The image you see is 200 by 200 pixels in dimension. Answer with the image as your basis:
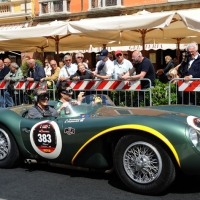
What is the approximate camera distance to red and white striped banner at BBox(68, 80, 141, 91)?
7.73 metres

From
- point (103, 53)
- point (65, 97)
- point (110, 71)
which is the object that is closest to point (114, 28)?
point (103, 53)

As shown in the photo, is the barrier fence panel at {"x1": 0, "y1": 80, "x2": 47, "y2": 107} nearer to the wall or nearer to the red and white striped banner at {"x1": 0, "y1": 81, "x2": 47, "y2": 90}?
the red and white striped banner at {"x1": 0, "y1": 81, "x2": 47, "y2": 90}

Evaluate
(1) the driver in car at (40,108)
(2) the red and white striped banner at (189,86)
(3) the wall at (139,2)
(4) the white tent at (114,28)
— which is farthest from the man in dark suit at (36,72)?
(3) the wall at (139,2)

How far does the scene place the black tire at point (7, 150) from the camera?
5371 mm

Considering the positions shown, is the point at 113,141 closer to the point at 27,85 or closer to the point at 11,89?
the point at 27,85

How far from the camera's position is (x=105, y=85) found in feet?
26.5

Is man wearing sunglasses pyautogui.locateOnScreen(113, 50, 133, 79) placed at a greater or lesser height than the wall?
lesser

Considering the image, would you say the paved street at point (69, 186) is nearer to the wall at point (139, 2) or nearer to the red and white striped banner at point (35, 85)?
the red and white striped banner at point (35, 85)

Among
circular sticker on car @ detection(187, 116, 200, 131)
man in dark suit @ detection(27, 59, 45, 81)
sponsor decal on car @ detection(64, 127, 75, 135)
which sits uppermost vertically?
man in dark suit @ detection(27, 59, 45, 81)

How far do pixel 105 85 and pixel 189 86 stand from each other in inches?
70.3

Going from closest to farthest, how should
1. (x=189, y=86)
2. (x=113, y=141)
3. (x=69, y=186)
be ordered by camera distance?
(x=113, y=141)
(x=69, y=186)
(x=189, y=86)

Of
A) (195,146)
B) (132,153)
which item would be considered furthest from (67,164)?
(195,146)

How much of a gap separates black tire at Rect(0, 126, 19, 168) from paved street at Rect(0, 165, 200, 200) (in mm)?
106

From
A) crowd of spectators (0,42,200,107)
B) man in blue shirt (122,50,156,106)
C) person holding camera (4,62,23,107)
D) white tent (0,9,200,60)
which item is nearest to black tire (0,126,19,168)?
crowd of spectators (0,42,200,107)
